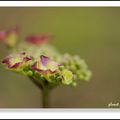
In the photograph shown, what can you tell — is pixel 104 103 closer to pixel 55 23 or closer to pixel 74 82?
pixel 74 82

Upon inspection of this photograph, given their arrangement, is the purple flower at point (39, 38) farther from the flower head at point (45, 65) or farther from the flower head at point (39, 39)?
the flower head at point (45, 65)

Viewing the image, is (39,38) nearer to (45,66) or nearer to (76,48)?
(76,48)

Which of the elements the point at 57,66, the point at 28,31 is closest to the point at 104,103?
the point at 57,66

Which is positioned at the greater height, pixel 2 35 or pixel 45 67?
pixel 2 35

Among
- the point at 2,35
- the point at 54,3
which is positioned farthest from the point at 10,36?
the point at 54,3

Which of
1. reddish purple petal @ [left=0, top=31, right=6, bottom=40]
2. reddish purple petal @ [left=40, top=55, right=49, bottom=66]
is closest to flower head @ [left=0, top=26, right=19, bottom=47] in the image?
reddish purple petal @ [left=0, top=31, right=6, bottom=40]

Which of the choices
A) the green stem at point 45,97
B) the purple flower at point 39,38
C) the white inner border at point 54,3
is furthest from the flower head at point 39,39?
the green stem at point 45,97
